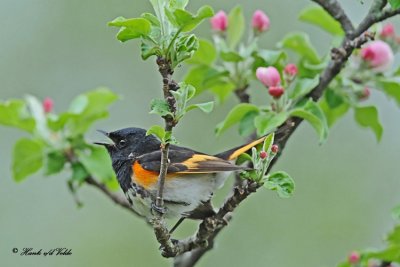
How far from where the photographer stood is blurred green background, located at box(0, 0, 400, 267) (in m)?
6.98

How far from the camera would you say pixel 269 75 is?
3.57m

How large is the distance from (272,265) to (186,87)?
4.61m

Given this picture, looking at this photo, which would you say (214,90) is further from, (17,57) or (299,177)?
(17,57)

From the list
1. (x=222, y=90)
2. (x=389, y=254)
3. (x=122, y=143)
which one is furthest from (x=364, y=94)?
(x=122, y=143)

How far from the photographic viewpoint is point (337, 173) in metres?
7.47

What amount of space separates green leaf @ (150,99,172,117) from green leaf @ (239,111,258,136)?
1.18 metres

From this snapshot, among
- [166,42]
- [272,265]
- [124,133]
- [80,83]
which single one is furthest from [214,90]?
[80,83]

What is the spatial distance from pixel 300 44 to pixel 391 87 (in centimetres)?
49

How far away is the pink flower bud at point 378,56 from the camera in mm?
3794

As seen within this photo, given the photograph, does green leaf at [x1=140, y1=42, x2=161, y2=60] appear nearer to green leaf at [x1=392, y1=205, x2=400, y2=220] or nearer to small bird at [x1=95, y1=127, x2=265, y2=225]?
small bird at [x1=95, y1=127, x2=265, y2=225]

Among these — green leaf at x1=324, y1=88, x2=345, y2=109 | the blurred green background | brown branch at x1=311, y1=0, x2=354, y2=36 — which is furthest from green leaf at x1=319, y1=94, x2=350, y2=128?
the blurred green background

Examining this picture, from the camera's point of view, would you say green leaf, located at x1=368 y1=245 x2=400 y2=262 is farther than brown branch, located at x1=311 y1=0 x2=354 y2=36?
No

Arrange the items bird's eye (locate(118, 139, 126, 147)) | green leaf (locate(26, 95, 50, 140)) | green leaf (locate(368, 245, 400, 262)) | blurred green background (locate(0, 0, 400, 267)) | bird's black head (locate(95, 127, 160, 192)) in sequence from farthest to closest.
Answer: blurred green background (locate(0, 0, 400, 267))
bird's eye (locate(118, 139, 126, 147))
green leaf (locate(26, 95, 50, 140))
bird's black head (locate(95, 127, 160, 192))
green leaf (locate(368, 245, 400, 262))

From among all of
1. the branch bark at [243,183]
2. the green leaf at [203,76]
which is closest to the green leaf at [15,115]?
the branch bark at [243,183]
